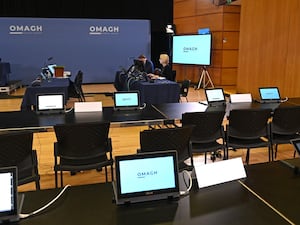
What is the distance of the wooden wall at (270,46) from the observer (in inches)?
238

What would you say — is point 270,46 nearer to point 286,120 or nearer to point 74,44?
point 286,120

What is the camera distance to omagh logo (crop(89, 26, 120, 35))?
37.3 ft

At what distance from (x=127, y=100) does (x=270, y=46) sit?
3.94 m

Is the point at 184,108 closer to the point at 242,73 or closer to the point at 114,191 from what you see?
the point at 114,191

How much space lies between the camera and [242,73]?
7699mm

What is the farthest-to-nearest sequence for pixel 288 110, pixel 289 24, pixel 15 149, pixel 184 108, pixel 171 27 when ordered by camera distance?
pixel 171 27 < pixel 289 24 < pixel 184 108 < pixel 288 110 < pixel 15 149

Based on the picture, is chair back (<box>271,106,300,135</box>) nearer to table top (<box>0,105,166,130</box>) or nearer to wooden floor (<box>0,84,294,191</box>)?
wooden floor (<box>0,84,294,191</box>)

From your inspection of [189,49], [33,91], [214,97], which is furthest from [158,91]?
[189,49]

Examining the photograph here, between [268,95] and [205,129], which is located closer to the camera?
[205,129]

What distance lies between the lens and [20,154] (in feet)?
8.46

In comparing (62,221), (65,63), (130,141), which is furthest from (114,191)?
(65,63)

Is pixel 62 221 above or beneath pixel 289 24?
beneath

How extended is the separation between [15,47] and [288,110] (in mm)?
9487

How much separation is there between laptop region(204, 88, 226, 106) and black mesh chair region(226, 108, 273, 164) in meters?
0.75
